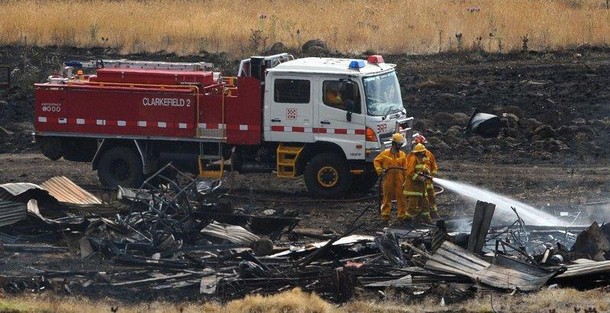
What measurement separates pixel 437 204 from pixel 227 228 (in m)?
5.12

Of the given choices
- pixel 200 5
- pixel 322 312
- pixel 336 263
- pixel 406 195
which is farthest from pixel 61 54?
pixel 322 312

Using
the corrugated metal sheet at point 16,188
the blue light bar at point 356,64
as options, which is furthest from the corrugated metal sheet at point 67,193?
the blue light bar at point 356,64

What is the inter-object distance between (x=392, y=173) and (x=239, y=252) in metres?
4.27

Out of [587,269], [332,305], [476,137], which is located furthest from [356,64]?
[332,305]

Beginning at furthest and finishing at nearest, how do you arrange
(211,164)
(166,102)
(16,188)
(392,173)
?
(211,164)
(166,102)
(392,173)
(16,188)

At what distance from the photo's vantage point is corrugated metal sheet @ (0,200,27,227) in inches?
778

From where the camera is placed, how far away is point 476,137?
28656 millimetres

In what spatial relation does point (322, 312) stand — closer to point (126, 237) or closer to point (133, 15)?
point (126, 237)

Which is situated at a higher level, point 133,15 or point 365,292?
point 133,15

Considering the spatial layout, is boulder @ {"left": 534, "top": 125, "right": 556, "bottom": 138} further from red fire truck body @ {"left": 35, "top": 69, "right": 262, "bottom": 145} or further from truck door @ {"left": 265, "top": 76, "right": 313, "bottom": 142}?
red fire truck body @ {"left": 35, "top": 69, "right": 262, "bottom": 145}

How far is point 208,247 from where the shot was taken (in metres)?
18.5

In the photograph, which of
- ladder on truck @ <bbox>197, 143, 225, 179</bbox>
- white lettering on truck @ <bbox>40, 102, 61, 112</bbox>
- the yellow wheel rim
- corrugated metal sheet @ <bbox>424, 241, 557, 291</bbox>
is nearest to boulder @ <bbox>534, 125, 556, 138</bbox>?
the yellow wheel rim

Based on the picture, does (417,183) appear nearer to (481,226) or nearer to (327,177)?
(327,177)

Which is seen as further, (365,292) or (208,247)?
(208,247)
